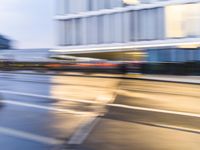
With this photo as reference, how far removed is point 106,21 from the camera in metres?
61.4

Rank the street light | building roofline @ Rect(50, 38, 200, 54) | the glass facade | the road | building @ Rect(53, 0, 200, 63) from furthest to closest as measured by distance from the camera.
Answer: the street light
building @ Rect(53, 0, 200, 63)
building roofline @ Rect(50, 38, 200, 54)
the glass facade
the road

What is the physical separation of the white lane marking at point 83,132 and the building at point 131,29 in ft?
121

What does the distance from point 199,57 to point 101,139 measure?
43231mm

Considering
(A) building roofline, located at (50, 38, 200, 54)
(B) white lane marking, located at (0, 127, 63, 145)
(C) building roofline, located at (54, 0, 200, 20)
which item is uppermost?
(C) building roofline, located at (54, 0, 200, 20)

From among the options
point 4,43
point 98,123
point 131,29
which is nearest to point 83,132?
point 98,123

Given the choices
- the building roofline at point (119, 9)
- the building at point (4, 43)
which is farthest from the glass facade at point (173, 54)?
the building at point (4, 43)

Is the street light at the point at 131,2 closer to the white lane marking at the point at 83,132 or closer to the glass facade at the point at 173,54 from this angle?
the glass facade at the point at 173,54

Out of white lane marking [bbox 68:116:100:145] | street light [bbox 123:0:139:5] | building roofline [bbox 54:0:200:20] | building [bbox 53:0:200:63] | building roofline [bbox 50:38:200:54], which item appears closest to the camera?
white lane marking [bbox 68:116:100:145]

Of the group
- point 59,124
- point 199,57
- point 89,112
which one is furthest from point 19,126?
point 199,57

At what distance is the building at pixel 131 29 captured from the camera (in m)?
52.3

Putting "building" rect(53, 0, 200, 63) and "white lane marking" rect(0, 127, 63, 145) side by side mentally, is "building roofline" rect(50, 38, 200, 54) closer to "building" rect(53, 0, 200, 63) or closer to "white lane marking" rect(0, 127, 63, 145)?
"building" rect(53, 0, 200, 63)

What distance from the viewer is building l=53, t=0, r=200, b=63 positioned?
5234cm

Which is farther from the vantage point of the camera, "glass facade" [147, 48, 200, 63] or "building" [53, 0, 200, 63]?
"building" [53, 0, 200, 63]

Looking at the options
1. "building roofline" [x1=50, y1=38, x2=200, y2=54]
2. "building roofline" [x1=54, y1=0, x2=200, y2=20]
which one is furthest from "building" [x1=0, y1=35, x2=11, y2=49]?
"building roofline" [x1=50, y1=38, x2=200, y2=54]
